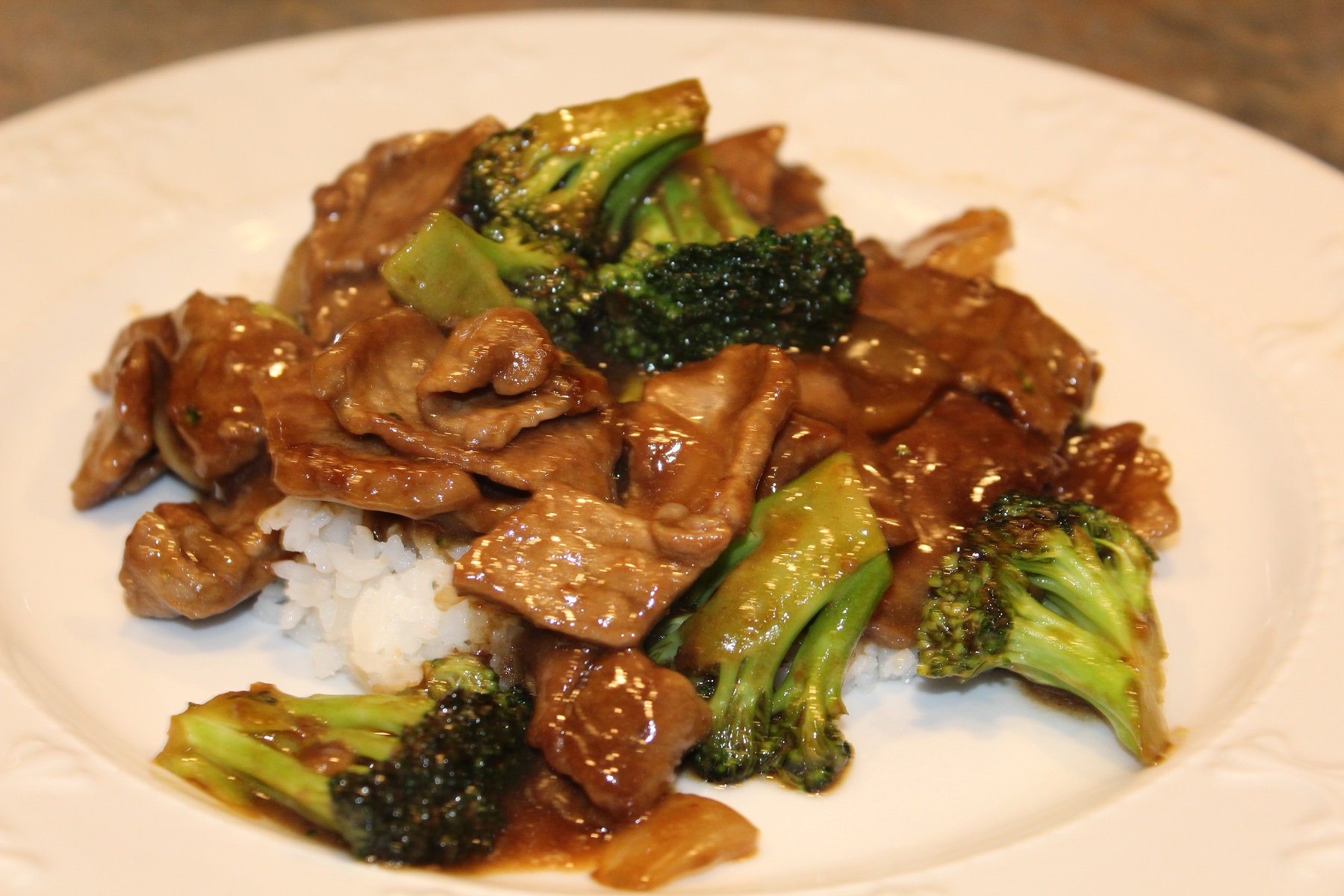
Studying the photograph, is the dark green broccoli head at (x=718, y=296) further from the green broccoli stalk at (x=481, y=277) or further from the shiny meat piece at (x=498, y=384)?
the shiny meat piece at (x=498, y=384)

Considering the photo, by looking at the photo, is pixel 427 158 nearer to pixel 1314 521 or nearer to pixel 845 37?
pixel 845 37

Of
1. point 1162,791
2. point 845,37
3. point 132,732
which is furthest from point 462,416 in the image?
point 845,37

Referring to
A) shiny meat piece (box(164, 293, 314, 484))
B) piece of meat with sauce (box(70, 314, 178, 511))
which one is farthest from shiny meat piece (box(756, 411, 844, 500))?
piece of meat with sauce (box(70, 314, 178, 511))

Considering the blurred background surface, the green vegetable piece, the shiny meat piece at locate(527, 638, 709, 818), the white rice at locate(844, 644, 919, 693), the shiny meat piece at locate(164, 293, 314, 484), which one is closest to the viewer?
the shiny meat piece at locate(527, 638, 709, 818)

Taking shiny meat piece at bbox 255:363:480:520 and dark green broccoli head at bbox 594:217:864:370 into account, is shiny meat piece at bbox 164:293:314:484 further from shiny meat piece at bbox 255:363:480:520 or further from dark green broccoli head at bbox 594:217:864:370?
dark green broccoli head at bbox 594:217:864:370

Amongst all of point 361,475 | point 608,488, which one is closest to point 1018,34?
point 608,488

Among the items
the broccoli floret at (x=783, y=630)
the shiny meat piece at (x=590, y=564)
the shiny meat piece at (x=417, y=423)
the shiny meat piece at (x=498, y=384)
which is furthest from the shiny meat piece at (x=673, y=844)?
the shiny meat piece at (x=498, y=384)

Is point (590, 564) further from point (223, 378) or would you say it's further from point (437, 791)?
point (223, 378)
